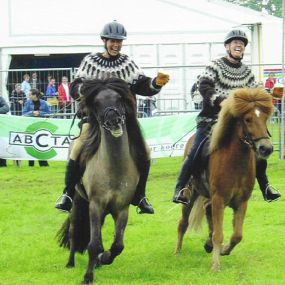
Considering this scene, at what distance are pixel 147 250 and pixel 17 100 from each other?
34.3 feet

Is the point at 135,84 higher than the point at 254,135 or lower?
higher

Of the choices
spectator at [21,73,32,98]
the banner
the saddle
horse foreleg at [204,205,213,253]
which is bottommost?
horse foreleg at [204,205,213,253]

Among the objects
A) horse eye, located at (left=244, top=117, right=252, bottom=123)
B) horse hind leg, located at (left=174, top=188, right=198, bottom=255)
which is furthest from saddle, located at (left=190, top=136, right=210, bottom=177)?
horse eye, located at (left=244, top=117, right=252, bottom=123)

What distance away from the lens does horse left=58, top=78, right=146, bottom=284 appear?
7.91m

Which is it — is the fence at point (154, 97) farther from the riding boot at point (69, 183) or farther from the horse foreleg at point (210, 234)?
the riding boot at point (69, 183)

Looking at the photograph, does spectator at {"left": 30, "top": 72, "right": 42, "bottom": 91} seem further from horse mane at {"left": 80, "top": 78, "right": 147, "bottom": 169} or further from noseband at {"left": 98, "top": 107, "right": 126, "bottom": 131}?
noseband at {"left": 98, "top": 107, "right": 126, "bottom": 131}

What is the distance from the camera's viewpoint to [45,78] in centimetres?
1944

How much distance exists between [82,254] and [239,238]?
6.58ft

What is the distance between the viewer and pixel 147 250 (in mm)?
9695

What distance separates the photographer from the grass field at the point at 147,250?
8258mm

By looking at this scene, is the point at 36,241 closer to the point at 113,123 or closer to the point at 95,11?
the point at 113,123

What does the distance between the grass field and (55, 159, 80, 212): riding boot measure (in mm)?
728

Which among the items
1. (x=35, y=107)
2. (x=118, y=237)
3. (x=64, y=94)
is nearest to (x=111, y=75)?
(x=118, y=237)

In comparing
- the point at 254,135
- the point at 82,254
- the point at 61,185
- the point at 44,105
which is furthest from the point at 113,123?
the point at 44,105
